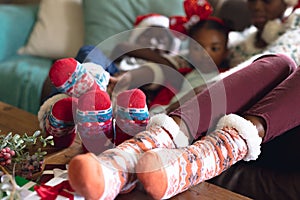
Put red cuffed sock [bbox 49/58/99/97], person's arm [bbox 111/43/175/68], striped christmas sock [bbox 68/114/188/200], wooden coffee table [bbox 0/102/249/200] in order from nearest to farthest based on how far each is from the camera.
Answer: striped christmas sock [bbox 68/114/188/200], wooden coffee table [bbox 0/102/249/200], red cuffed sock [bbox 49/58/99/97], person's arm [bbox 111/43/175/68]

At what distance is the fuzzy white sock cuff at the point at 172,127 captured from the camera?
1.04 metres

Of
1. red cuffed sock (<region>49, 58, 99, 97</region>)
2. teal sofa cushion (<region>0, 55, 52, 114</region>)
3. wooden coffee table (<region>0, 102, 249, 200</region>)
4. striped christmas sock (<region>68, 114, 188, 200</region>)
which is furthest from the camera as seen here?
teal sofa cushion (<region>0, 55, 52, 114</region>)

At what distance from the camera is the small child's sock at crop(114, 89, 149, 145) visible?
1.07 metres

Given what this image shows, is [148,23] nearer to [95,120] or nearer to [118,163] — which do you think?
[95,120]

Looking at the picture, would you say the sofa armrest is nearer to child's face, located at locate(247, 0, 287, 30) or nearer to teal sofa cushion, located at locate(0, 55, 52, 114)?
teal sofa cushion, located at locate(0, 55, 52, 114)

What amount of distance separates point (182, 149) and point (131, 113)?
0.17m

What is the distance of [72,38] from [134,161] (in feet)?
4.61

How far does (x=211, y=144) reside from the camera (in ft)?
3.27

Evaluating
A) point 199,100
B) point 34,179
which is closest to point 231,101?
point 199,100

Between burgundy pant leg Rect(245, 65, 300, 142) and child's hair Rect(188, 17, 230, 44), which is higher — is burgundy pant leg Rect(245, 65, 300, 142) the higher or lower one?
the higher one

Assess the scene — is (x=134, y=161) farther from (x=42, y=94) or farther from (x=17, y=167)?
(x=42, y=94)

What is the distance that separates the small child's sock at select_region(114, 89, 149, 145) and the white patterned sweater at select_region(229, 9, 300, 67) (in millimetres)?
669

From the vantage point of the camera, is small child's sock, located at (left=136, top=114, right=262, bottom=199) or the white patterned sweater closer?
small child's sock, located at (left=136, top=114, right=262, bottom=199)

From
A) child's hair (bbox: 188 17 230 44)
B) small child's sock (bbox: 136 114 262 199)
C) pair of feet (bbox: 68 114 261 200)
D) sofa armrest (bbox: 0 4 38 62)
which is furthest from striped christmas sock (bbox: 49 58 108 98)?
sofa armrest (bbox: 0 4 38 62)
